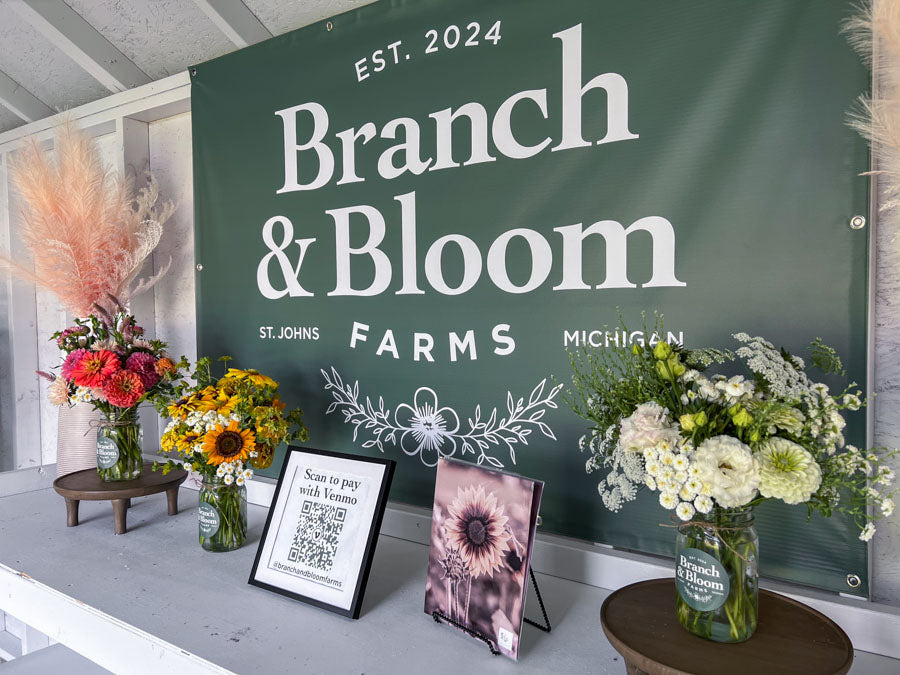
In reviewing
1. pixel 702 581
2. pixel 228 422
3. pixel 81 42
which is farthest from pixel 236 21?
pixel 702 581

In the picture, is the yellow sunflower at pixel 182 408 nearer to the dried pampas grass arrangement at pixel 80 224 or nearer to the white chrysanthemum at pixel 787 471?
the dried pampas grass arrangement at pixel 80 224

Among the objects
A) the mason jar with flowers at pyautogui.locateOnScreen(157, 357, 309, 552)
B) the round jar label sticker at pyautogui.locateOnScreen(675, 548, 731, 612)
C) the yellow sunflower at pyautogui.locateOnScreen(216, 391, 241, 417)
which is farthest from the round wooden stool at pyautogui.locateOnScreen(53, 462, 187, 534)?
the round jar label sticker at pyautogui.locateOnScreen(675, 548, 731, 612)

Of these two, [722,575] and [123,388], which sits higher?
[123,388]

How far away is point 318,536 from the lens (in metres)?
1.17

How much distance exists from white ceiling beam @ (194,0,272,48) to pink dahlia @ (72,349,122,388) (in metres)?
0.96

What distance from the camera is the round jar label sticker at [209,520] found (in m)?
1.36

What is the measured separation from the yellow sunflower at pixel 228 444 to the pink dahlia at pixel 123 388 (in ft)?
1.22

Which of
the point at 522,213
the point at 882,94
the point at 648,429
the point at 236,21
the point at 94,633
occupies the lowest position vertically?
the point at 94,633

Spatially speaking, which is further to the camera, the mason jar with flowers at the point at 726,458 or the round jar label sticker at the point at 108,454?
the round jar label sticker at the point at 108,454

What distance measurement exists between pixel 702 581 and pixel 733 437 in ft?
0.71

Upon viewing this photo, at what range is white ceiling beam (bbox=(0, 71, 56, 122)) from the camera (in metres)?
2.16

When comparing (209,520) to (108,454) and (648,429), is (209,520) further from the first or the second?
(648,429)

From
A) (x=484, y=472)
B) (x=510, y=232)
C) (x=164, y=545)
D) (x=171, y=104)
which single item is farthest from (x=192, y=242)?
(x=484, y=472)

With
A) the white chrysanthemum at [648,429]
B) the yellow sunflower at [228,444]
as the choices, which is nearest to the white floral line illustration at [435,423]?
Result: the yellow sunflower at [228,444]
